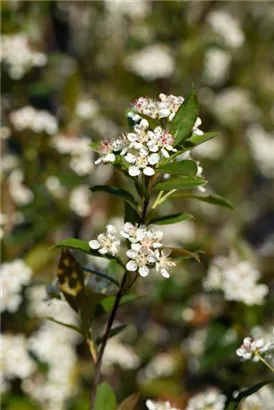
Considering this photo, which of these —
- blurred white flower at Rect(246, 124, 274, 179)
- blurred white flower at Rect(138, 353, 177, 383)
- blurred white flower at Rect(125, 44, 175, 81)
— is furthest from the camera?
blurred white flower at Rect(246, 124, 274, 179)

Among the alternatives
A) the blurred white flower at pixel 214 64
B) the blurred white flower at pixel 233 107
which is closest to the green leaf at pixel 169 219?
the blurred white flower at pixel 214 64

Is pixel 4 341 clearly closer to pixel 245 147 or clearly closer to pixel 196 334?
pixel 196 334

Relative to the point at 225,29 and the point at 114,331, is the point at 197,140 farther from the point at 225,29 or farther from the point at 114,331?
the point at 225,29

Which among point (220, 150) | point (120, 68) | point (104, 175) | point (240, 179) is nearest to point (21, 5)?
point (120, 68)

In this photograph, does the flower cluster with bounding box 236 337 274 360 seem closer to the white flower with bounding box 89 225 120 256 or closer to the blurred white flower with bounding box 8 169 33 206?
the white flower with bounding box 89 225 120 256

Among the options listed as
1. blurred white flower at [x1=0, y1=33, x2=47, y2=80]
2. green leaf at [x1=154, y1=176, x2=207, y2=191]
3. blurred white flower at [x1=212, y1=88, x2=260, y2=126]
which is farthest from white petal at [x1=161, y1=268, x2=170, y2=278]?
blurred white flower at [x1=212, y1=88, x2=260, y2=126]

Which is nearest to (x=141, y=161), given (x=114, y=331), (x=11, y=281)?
(x=114, y=331)
